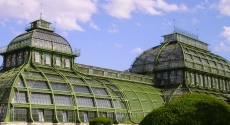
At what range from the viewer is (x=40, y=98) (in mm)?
78312

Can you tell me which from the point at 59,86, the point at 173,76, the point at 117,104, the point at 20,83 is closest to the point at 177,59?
the point at 173,76

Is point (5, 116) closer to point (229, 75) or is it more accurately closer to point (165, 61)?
point (165, 61)

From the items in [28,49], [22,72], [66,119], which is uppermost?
[28,49]

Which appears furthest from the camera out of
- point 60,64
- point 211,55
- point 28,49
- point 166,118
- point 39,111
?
point 211,55

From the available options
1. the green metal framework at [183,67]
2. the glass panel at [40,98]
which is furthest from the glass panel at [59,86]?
the green metal framework at [183,67]

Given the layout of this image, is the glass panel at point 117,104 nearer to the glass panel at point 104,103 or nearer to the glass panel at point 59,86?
the glass panel at point 104,103

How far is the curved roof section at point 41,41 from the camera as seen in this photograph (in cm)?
9094

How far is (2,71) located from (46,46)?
15566 mm

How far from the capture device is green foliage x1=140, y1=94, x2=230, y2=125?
43.3m

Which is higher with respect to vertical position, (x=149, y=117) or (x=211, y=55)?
(x=211, y=55)

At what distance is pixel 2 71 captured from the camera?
96312 mm

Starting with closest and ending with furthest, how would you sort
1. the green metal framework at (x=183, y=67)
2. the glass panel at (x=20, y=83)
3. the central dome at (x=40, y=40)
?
1. the glass panel at (x=20, y=83)
2. the central dome at (x=40, y=40)
3. the green metal framework at (x=183, y=67)

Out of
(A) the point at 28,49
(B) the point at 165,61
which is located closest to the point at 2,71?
(A) the point at 28,49

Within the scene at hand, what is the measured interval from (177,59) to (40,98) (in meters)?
64.3
